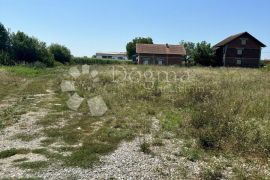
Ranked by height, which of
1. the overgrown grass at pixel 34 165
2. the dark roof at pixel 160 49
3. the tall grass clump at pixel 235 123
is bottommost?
the overgrown grass at pixel 34 165

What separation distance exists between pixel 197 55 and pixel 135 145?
146 ft

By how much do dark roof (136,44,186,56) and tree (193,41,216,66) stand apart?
14.7ft

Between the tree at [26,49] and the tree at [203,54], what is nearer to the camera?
the tree at [26,49]

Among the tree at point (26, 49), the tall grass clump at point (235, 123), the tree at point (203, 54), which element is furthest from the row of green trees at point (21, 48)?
the tall grass clump at point (235, 123)

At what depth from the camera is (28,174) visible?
5.30 meters

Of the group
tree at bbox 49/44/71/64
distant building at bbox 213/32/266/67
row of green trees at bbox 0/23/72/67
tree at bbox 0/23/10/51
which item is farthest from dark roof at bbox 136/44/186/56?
tree at bbox 0/23/10/51

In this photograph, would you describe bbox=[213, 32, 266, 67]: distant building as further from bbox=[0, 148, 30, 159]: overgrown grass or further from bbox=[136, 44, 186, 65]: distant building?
bbox=[0, 148, 30, 159]: overgrown grass

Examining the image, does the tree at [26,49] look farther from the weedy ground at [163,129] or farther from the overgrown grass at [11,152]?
the overgrown grass at [11,152]

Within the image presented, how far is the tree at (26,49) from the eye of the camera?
140 ft

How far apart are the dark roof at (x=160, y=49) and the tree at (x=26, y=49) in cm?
1652

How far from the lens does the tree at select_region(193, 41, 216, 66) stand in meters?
49.7

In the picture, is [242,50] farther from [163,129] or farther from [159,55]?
[163,129]

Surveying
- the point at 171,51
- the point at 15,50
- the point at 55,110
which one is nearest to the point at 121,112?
the point at 55,110

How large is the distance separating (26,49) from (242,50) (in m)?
31.5
